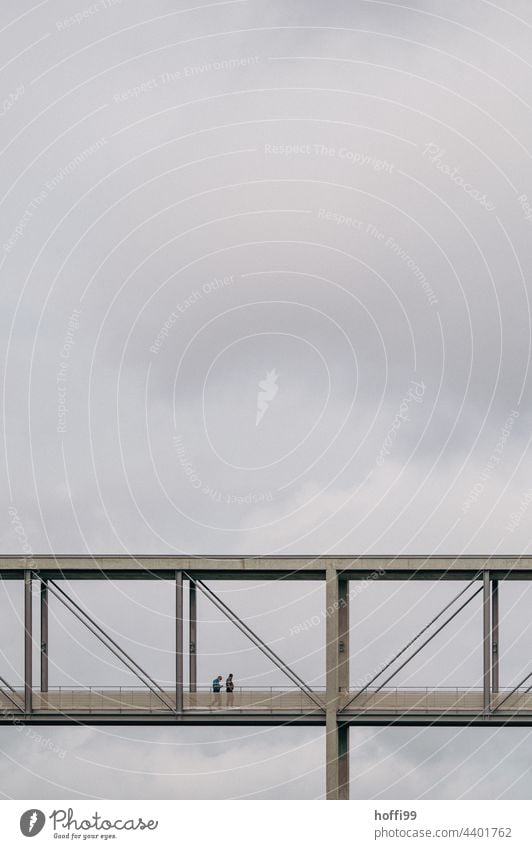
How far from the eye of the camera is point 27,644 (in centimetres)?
7725

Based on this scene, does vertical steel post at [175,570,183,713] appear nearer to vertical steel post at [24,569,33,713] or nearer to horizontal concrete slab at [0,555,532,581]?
horizontal concrete slab at [0,555,532,581]

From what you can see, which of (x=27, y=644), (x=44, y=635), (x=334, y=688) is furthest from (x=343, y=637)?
(x=27, y=644)

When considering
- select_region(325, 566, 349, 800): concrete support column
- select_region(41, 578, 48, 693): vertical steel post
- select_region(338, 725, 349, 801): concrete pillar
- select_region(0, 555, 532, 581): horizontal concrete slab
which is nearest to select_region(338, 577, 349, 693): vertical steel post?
select_region(325, 566, 349, 800): concrete support column

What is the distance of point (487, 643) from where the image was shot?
75.6m

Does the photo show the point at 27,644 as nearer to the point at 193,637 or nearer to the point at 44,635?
the point at 44,635

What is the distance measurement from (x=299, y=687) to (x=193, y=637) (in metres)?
5.00

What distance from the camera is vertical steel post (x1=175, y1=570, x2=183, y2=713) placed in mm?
75312

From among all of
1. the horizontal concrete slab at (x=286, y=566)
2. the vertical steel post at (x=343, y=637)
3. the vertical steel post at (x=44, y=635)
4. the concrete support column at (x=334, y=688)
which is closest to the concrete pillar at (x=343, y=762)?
the concrete support column at (x=334, y=688)

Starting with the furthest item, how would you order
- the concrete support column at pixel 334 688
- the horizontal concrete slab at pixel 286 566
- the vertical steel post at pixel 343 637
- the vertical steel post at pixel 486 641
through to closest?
the vertical steel post at pixel 343 637 < the vertical steel post at pixel 486 641 < the concrete support column at pixel 334 688 < the horizontal concrete slab at pixel 286 566

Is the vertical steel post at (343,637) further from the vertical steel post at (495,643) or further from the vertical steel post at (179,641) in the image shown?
the vertical steel post at (179,641)

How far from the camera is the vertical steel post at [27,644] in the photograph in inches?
2997

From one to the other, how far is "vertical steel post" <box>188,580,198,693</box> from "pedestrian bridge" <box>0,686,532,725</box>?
0.62 metres

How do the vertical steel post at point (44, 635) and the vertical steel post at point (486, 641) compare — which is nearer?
the vertical steel post at point (486, 641)

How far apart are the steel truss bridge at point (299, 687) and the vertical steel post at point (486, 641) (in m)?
0.04
